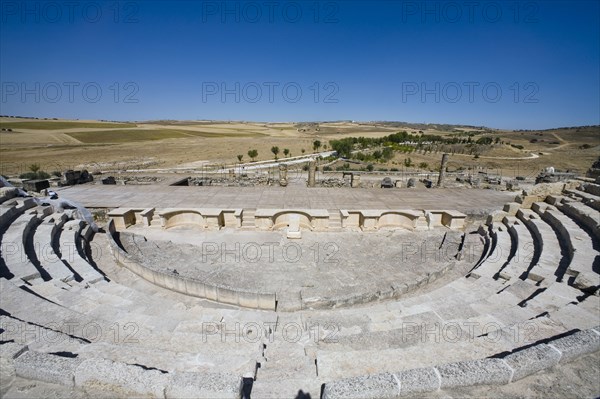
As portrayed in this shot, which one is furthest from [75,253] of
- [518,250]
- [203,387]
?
[518,250]

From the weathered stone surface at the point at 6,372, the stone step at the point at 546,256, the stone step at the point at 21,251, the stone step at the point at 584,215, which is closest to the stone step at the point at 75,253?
the stone step at the point at 21,251

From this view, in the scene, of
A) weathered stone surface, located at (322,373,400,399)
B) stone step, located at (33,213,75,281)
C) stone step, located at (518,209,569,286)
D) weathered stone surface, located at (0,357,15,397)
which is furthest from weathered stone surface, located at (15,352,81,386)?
stone step, located at (518,209,569,286)

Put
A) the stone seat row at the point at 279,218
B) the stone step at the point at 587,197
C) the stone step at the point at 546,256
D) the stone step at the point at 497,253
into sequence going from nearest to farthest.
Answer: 1. the stone step at the point at 546,256
2. the stone step at the point at 497,253
3. the stone step at the point at 587,197
4. the stone seat row at the point at 279,218

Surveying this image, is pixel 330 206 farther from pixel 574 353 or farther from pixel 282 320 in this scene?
pixel 574 353

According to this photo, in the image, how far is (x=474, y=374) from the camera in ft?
11.1

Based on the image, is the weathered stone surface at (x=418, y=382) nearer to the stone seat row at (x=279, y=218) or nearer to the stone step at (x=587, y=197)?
the stone seat row at (x=279, y=218)

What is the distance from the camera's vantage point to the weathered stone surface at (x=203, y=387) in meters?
3.15

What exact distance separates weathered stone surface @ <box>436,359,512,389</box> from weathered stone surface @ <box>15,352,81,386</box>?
4584 millimetres

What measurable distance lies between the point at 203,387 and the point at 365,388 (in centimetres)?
187

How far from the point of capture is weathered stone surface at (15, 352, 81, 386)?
11.1ft

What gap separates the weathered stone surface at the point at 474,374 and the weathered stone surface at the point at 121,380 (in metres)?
3.40

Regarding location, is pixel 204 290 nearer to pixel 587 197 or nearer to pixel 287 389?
pixel 287 389

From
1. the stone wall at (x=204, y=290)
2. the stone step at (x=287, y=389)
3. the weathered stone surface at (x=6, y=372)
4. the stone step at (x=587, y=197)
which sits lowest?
the stone wall at (x=204, y=290)

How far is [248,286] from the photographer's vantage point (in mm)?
8711
